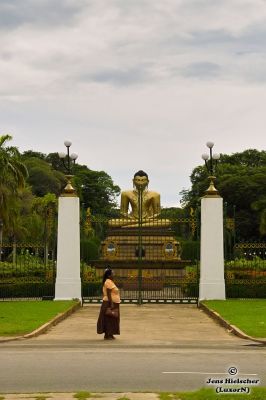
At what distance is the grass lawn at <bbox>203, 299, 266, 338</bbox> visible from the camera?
1427 centimetres

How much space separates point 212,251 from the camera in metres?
22.2

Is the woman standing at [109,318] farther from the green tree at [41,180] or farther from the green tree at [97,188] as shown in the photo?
the green tree at [97,188]

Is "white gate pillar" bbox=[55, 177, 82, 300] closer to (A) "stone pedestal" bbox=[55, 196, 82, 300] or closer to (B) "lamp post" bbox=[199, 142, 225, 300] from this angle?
(A) "stone pedestal" bbox=[55, 196, 82, 300]

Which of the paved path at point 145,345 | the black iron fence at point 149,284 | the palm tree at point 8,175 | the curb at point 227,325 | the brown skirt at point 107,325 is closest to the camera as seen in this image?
the paved path at point 145,345

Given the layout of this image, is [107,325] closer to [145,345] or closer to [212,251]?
[145,345]

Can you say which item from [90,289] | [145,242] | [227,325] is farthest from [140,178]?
[227,325]

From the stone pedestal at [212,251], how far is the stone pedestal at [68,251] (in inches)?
154

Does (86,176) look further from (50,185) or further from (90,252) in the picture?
(90,252)

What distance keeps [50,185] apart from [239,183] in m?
19.7

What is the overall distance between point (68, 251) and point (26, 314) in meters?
5.14

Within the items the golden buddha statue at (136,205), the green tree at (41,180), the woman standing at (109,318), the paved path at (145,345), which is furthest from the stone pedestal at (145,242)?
the green tree at (41,180)

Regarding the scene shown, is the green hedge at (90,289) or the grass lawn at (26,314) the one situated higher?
the green hedge at (90,289)

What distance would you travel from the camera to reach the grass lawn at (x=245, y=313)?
14.3 m

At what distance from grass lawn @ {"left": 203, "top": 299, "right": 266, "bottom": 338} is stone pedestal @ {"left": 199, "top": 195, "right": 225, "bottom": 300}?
2.10 feet
